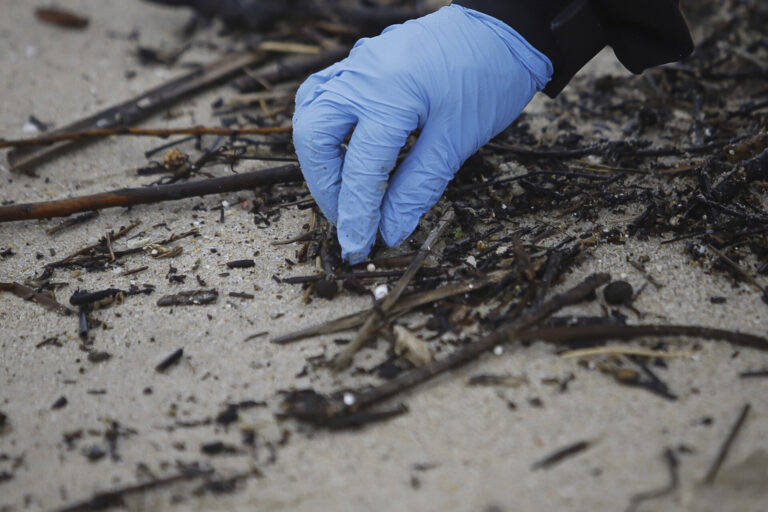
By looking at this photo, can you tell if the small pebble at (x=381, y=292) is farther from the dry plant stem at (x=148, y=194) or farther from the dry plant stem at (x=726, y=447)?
the dry plant stem at (x=726, y=447)

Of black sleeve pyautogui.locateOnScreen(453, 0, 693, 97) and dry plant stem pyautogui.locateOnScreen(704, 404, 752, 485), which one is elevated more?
black sleeve pyautogui.locateOnScreen(453, 0, 693, 97)

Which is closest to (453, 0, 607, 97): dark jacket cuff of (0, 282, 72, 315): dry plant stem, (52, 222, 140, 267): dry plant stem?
(52, 222, 140, 267): dry plant stem

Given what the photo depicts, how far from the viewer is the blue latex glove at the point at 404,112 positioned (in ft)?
8.91

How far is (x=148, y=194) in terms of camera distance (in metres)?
3.35

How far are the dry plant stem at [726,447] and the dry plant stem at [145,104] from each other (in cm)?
441

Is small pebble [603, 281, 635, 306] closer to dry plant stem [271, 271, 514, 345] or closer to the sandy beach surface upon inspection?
the sandy beach surface

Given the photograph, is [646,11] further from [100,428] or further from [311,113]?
[100,428]

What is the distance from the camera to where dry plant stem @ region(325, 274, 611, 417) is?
2.21 m

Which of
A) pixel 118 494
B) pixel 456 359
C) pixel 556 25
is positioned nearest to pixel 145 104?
pixel 556 25

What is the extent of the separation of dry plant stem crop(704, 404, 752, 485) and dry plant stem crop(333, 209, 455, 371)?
142 cm

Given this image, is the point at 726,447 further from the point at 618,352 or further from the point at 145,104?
the point at 145,104

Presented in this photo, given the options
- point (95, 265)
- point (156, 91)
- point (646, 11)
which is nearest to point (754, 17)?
point (646, 11)

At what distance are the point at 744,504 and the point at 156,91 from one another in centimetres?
480

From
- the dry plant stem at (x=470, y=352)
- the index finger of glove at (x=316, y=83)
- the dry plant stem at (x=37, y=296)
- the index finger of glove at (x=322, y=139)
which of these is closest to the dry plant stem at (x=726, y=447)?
the dry plant stem at (x=470, y=352)
